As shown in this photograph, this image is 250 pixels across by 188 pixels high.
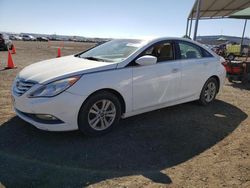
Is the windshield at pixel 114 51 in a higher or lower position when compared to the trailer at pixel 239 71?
higher

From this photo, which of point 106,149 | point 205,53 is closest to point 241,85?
point 205,53

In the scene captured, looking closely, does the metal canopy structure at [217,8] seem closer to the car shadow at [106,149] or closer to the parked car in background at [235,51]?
the parked car in background at [235,51]

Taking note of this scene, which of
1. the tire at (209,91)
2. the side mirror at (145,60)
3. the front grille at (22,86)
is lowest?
the tire at (209,91)

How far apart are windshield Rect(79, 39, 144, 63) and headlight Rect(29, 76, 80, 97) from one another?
0.95 metres

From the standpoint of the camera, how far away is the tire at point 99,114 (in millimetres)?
3943

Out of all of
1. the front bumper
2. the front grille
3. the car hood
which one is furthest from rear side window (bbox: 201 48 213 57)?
the front grille

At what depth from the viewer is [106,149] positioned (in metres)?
3.80

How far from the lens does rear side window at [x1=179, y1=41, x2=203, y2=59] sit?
537 centimetres

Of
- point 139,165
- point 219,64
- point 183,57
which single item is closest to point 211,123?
point 183,57

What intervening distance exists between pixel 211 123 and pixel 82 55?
2.79m

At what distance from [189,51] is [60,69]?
277 centimetres

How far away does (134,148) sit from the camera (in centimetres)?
387

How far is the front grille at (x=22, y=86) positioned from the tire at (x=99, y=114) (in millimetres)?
838

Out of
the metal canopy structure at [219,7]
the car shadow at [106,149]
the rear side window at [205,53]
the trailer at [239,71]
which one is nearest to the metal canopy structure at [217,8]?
the metal canopy structure at [219,7]
